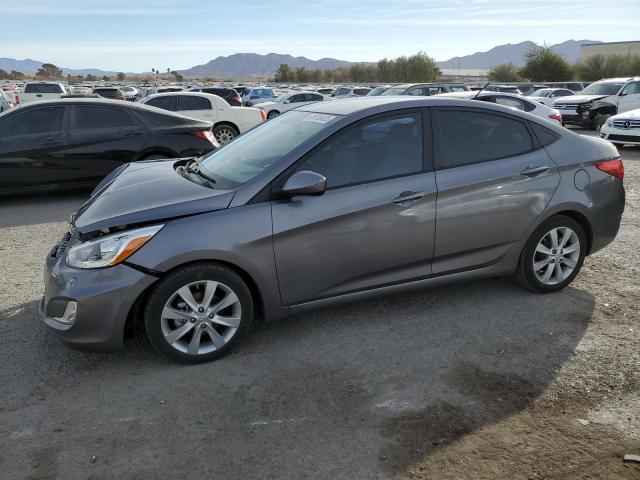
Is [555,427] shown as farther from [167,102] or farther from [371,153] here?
[167,102]

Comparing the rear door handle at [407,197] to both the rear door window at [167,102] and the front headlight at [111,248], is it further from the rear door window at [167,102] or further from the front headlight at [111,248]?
the rear door window at [167,102]

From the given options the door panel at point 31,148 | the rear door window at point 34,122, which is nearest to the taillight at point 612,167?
the door panel at point 31,148

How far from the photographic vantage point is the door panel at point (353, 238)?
3758 mm

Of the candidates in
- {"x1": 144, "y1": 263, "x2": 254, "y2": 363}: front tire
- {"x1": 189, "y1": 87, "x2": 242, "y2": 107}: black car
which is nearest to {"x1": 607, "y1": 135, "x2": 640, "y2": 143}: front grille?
{"x1": 144, "y1": 263, "x2": 254, "y2": 363}: front tire

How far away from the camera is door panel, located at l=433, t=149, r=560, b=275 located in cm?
421

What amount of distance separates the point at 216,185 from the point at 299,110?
122cm

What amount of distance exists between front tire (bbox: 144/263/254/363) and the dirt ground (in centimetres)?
131

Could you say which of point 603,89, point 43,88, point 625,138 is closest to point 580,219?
point 625,138

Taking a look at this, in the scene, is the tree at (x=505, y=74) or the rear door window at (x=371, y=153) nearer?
the rear door window at (x=371, y=153)

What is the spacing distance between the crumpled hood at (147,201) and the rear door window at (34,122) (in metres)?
4.52

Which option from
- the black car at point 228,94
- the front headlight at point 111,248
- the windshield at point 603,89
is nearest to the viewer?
the front headlight at point 111,248

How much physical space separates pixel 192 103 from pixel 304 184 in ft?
41.6

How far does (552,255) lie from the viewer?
471cm

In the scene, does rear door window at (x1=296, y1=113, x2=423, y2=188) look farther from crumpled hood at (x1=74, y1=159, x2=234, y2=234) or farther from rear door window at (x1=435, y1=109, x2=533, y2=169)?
crumpled hood at (x1=74, y1=159, x2=234, y2=234)
